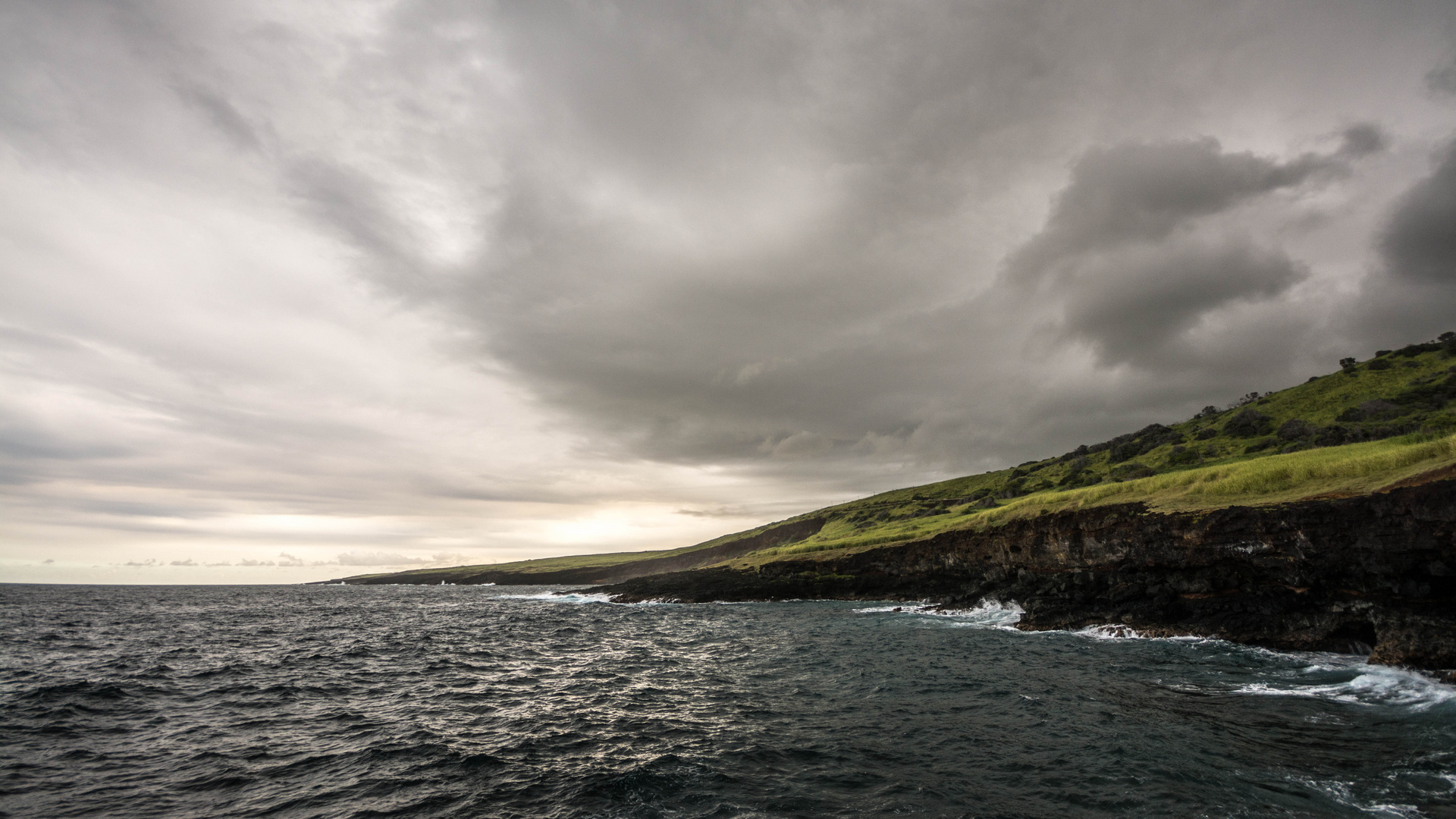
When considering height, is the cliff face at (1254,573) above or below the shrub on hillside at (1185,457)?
below

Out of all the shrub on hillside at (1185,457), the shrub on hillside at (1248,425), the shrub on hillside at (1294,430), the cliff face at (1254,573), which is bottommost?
the cliff face at (1254,573)

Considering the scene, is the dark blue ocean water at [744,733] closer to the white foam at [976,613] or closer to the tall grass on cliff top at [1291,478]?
the tall grass on cliff top at [1291,478]

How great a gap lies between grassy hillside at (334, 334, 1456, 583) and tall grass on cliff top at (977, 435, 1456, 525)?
0.07 metres

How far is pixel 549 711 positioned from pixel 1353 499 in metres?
35.1

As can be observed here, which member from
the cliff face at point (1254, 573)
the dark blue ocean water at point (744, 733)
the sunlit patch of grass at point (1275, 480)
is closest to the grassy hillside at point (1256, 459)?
the sunlit patch of grass at point (1275, 480)

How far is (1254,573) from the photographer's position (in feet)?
97.3

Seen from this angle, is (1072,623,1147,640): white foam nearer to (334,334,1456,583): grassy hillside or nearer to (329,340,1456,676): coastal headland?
(329,340,1456,676): coastal headland

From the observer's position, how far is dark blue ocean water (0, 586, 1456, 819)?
12234 mm

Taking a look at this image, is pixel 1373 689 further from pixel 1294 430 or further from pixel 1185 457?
pixel 1185 457

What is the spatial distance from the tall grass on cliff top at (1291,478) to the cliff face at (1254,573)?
1.26 m

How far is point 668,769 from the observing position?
46.1ft

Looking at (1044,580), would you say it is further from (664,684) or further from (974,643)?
(664,684)

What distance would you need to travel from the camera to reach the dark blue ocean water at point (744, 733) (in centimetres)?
1223

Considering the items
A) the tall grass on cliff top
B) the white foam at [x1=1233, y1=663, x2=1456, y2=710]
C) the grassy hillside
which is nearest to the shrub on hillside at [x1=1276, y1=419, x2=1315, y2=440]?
the grassy hillside
